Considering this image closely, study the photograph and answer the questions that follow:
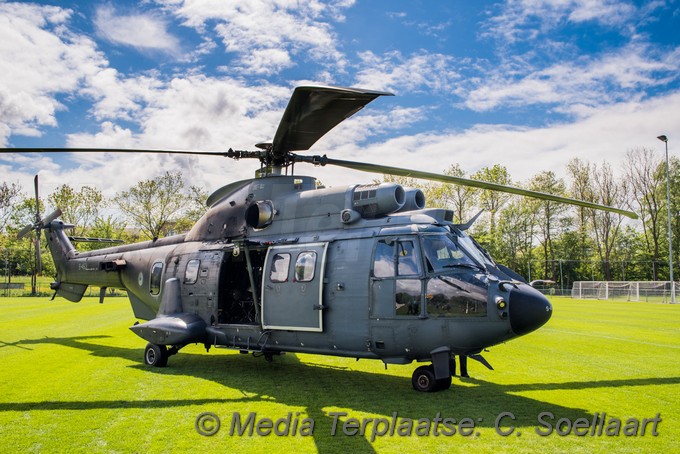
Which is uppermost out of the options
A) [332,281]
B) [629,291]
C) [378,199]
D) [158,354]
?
[378,199]

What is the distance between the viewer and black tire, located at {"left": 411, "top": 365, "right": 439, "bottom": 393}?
29.7ft

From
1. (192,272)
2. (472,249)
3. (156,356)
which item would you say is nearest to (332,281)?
(472,249)

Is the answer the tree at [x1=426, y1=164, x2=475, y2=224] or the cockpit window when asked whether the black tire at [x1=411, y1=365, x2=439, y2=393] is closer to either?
the cockpit window

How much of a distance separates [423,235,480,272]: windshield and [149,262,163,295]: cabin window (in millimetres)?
7886

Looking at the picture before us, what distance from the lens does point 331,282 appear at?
9789 mm

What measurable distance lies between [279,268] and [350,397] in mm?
3141

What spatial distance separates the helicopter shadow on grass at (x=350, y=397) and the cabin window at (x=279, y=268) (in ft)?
6.94

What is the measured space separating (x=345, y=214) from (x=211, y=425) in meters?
4.68

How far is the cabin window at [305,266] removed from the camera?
10.0m

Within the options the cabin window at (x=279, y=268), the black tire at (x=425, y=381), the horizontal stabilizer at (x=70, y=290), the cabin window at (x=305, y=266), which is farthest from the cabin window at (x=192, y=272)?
the horizontal stabilizer at (x=70, y=290)

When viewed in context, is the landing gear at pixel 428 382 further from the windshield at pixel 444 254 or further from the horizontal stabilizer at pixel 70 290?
the horizontal stabilizer at pixel 70 290

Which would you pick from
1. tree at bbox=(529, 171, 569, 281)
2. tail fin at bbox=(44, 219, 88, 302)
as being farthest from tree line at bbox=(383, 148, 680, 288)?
tail fin at bbox=(44, 219, 88, 302)

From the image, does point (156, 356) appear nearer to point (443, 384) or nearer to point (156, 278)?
point (156, 278)

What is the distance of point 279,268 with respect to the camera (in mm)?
10633
